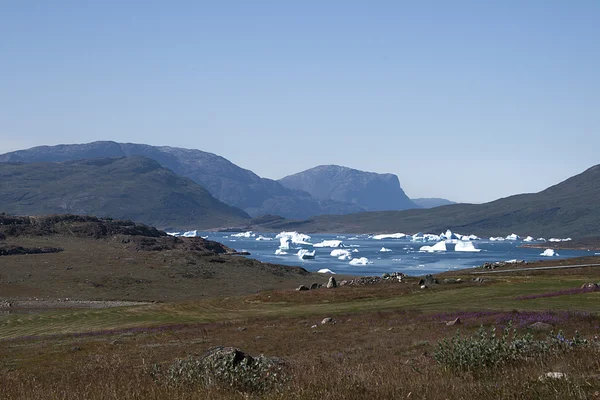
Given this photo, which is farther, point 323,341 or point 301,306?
point 301,306

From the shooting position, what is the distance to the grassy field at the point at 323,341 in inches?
372

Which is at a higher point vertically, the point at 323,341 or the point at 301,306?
the point at 323,341

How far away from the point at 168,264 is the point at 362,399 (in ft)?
284

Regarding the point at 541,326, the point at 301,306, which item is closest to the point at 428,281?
the point at 301,306

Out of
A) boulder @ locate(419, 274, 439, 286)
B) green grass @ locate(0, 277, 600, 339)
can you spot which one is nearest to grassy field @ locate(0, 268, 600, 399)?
green grass @ locate(0, 277, 600, 339)

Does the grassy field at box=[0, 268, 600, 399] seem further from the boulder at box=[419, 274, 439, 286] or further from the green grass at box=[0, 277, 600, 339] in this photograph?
the boulder at box=[419, 274, 439, 286]

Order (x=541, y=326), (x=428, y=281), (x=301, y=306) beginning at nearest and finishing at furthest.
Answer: (x=541, y=326) → (x=301, y=306) → (x=428, y=281)

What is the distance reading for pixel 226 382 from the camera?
1083cm

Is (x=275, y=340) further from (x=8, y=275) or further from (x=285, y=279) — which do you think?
(x=285, y=279)

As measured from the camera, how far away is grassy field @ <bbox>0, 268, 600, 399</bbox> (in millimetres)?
9445

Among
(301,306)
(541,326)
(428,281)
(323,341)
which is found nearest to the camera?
(541,326)

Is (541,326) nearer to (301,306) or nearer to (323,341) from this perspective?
(323,341)

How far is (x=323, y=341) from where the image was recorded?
2730 cm

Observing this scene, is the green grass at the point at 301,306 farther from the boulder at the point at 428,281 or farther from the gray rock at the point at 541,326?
the gray rock at the point at 541,326
